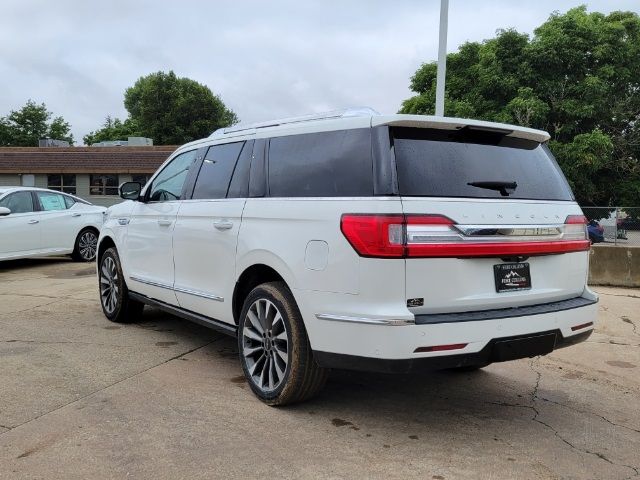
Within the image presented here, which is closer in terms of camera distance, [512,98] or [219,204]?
[219,204]

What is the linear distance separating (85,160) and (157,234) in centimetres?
2786

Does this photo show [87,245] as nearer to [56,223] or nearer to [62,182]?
[56,223]

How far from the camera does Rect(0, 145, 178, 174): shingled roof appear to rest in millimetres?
29719

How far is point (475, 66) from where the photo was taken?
2461cm

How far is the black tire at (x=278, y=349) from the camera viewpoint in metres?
3.60

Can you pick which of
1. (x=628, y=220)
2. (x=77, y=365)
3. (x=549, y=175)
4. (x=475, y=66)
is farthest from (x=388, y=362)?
(x=475, y=66)

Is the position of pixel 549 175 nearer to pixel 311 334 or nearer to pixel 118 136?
pixel 311 334

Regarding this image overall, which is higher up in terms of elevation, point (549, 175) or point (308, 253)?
point (549, 175)

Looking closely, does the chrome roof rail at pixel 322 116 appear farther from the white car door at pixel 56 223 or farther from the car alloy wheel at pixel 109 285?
the white car door at pixel 56 223

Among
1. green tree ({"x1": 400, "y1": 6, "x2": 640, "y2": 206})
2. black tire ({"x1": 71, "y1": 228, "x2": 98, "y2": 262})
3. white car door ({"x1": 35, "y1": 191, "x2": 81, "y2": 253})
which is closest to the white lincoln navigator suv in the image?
white car door ({"x1": 35, "y1": 191, "x2": 81, "y2": 253})

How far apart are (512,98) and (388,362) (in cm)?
2216

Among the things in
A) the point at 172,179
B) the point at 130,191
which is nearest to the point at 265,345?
the point at 172,179

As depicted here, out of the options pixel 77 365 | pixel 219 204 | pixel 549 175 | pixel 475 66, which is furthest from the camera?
pixel 475 66

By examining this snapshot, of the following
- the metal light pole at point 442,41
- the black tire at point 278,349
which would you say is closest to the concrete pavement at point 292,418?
the black tire at point 278,349
